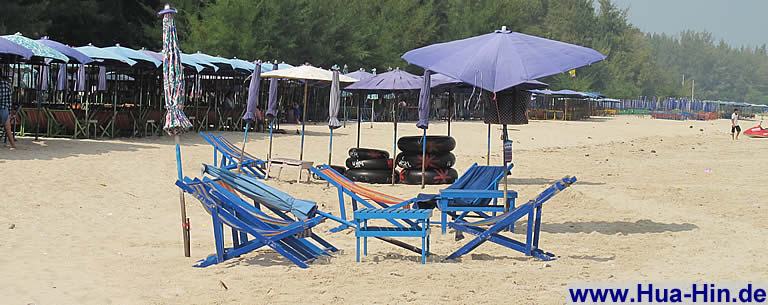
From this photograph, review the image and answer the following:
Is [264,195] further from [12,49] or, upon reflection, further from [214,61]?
[214,61]

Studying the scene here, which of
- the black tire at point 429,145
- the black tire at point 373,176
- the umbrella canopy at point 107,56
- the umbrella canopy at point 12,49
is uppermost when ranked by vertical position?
the umbrella canopy at point 107,56

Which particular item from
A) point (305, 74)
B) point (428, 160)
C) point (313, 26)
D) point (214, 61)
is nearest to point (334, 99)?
point (305, 74)

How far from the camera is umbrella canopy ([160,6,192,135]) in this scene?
7742 millimetres

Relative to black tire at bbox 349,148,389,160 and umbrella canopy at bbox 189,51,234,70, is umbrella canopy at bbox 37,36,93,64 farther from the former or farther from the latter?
black tire at bbox 349,148,389,160

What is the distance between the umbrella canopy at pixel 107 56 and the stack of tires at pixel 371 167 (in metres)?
7.24

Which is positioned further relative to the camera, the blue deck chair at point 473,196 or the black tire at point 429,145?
the black tire at point 429,145

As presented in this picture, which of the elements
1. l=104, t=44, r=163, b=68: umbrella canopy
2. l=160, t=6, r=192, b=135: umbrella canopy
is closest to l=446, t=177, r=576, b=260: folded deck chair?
l=160, t=6, r=192, b=135: umbrella canopy

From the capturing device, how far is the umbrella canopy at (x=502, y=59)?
8.81 metres

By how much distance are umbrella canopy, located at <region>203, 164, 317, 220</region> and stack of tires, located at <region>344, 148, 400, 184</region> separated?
20.7ft

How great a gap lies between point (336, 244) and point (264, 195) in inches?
40.6

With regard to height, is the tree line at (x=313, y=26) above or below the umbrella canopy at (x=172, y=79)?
above

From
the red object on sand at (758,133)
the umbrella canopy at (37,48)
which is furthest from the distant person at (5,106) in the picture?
the red object on sand at (758,133)

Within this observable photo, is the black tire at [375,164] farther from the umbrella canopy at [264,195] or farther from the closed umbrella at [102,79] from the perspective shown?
the closed umbrella at [102,79]

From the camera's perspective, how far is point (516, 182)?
14688mm
